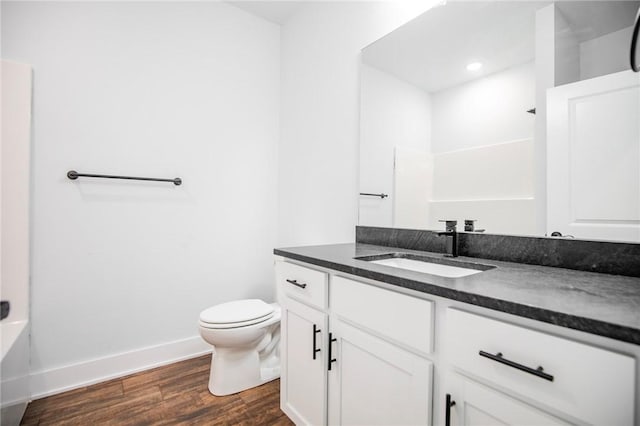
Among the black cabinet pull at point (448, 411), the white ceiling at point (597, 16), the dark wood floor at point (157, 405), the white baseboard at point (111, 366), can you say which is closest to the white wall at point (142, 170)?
the white baseboard at point (111, 366)

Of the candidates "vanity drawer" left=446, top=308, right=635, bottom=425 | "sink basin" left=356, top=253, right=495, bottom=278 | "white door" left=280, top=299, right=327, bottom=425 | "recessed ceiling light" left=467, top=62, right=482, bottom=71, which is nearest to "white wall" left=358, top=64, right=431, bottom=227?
"recessed ceiling light" left=467, top=62, right=482, bottom=71

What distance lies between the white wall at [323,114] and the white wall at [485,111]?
52cm

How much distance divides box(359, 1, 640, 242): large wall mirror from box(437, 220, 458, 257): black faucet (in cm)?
8

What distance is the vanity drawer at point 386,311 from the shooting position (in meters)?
0.83

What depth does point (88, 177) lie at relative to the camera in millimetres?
1836

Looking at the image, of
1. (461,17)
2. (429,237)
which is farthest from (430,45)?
(429,237)

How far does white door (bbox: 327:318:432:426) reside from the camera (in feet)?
2.79

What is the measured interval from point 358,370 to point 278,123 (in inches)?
81.9

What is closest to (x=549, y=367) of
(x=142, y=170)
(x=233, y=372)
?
(x=233, y=372)

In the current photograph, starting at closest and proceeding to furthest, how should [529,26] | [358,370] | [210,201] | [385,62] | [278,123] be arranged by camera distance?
[358,370] < [529,26] < [385,62] < [210,201] < [278,123]

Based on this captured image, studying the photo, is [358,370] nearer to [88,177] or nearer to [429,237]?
[429,237]

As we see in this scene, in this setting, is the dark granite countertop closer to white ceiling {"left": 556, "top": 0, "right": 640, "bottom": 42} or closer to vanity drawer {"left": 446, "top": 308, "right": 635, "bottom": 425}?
vanity drawer {"left": 446, "top": 308, "right": 635, "bottom": 425}

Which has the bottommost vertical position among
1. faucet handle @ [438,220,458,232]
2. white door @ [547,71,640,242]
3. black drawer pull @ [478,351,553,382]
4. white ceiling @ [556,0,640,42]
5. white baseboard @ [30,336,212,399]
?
white baseboard @ [30,336,212,399]

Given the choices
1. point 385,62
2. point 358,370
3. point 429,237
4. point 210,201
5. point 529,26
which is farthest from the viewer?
point 210,201
